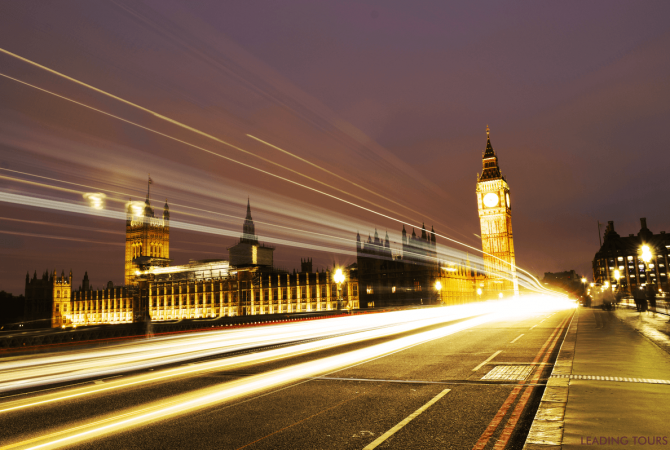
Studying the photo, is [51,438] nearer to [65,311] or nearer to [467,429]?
[467,429]

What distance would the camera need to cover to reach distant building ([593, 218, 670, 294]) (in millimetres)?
135875

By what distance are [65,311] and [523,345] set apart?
142 metres

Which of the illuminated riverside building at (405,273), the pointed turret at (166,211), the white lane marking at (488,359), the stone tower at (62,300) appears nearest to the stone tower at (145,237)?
the pointed turret at (166,211)

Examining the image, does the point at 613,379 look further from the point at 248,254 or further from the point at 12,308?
the point at 12,308

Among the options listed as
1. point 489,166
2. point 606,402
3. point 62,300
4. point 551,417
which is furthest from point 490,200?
point 551,417

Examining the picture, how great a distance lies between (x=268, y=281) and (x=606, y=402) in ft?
289

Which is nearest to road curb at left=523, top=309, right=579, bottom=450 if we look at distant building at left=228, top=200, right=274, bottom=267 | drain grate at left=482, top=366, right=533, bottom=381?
drain grate at left=482, top=366, right=533, bottom=381

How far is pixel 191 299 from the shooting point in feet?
342

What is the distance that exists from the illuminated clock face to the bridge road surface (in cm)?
14884

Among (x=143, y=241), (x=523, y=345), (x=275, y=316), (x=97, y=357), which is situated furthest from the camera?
(x=143, y=241)

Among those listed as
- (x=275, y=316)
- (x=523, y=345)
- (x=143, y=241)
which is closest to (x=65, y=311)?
(x=143, y=241)

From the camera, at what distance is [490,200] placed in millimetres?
153750

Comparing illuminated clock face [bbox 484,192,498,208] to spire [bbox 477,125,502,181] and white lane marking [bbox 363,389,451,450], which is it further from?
white lane marking [bbox 363,389,451,450]

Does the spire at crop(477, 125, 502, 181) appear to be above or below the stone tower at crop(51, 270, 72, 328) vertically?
above
